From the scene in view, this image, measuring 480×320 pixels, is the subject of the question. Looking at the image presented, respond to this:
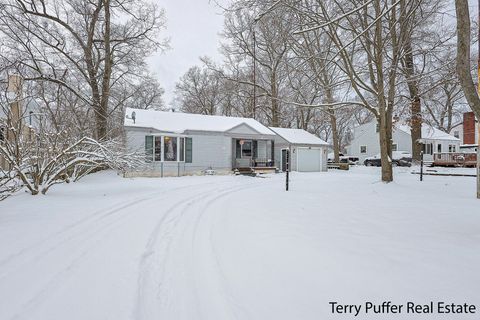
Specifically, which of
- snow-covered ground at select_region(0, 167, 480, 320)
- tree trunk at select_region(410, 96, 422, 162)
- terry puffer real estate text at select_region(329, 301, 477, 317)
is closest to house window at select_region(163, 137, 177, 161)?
snow-covered ground at select_region(0, 167, 480, 320)

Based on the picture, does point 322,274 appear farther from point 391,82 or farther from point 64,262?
point 391,82

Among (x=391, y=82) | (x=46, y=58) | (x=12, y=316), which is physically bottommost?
(x=12, y=316)

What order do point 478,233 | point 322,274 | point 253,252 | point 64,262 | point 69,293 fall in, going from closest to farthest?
point 69,293 < point 322,274 < point 64,262 < point 253,252 < point 478,233

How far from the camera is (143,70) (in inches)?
781

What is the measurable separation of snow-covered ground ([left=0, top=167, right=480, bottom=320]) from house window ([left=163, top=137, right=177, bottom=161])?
10.9 meters

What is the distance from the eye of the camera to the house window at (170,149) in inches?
648

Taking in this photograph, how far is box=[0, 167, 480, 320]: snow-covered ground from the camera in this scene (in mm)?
2229

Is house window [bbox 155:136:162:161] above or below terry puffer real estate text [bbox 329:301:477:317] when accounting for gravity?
above

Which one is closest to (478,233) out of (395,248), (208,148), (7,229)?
(395,248)

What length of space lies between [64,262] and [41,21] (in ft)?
62.5

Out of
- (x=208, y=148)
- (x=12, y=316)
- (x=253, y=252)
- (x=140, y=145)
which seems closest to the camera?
(x=12, y=316)

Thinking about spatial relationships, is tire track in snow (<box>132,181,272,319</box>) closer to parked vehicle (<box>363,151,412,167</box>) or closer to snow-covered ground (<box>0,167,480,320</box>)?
snow-covered ground (<box>0,167,480,320</box>)

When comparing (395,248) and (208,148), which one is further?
(208,148)

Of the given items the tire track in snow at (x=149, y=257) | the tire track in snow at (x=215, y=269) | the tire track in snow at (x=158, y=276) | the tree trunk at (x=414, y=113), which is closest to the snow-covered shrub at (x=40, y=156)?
the tire track in snow at (x=149, y=257)
